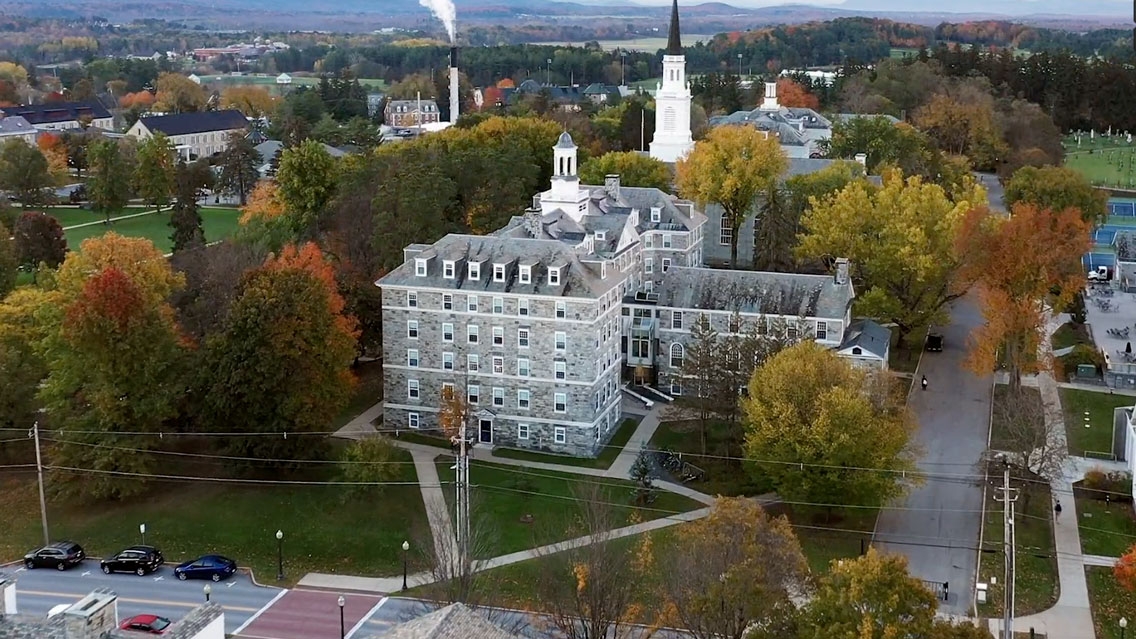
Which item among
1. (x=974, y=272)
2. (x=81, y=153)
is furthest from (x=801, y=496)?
(x=81, y=153)

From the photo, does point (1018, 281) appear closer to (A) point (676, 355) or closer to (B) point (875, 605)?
(A) point (676, 355)

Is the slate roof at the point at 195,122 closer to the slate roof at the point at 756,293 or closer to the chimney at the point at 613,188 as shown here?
the chimney at the point at 613,188

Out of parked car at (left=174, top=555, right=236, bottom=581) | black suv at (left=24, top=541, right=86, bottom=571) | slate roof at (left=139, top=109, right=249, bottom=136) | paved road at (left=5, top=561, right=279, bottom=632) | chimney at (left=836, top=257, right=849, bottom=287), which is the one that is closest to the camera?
paved road at (left=5, top=561, right=279, bottom=632)

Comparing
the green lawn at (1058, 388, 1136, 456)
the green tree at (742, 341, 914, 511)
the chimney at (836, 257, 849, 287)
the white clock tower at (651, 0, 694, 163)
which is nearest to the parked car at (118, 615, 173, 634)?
the green tree at (742, 341, 914, 511)

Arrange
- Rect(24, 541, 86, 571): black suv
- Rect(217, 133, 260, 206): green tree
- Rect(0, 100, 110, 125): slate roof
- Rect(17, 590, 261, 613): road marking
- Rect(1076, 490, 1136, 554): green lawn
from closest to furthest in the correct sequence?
Rect(17, 590, 261, 613): road marking, Rect(24, 541, 86, 571): black suv, Rect(1076, 490, 1136, 554): green lawn, Rect(217, 133, 260, 206): green tree, Rect(0, 100, 110, 125): slate roof

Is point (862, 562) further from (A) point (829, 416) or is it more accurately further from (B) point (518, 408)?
(B) point (518, 408)

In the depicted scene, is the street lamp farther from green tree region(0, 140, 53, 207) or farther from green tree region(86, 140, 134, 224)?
green tree region(0, 140, 53, 207)
